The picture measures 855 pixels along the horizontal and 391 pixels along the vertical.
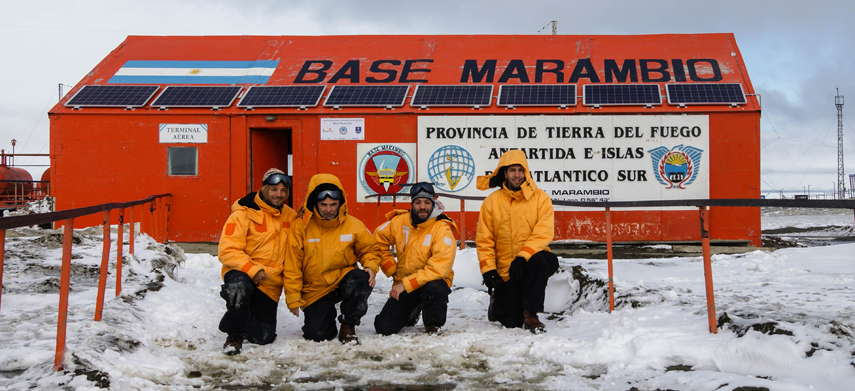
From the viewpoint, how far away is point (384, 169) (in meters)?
10.4

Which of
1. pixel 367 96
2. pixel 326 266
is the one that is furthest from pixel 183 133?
pixel 326 266

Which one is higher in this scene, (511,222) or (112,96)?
(112,96)

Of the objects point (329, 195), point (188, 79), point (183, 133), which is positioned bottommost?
point (329, 195)

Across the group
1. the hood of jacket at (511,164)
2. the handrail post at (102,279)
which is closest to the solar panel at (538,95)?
the hood of jacket at (511,164)

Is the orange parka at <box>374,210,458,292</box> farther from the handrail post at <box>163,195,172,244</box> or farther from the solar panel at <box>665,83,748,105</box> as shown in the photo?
the solar panel at <box>665,83,748,105</box>

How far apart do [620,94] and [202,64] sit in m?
8.09

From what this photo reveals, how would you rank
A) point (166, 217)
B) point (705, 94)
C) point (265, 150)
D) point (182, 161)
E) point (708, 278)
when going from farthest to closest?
point (265, 150), point (182, 161), point (705, 94), point (166, 217), point (708, 278)

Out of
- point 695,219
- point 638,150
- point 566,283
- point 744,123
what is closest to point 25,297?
point 566,283

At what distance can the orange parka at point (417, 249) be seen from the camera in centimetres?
443

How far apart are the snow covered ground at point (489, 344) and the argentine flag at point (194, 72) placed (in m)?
6.09

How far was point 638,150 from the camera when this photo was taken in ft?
33.4

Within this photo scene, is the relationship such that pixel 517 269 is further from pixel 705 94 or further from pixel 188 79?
pixel 188 79

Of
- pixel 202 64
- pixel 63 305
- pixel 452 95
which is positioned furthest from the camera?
pixel 202 64

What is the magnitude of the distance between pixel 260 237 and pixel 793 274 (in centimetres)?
523
